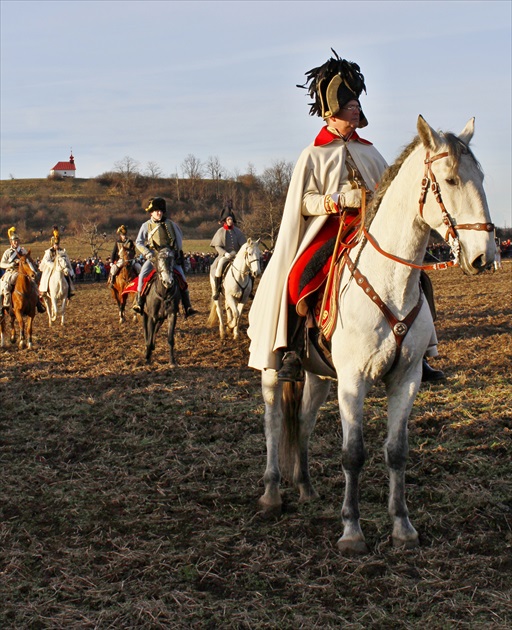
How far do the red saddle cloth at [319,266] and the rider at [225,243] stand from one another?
399 inches

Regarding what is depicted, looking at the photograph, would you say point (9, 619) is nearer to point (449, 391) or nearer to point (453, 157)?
point (453, 157)

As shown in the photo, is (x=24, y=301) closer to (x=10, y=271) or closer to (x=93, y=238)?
(x=10, y=271)

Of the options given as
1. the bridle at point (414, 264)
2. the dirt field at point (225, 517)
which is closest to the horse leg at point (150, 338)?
the dirt field at point (225, 517)

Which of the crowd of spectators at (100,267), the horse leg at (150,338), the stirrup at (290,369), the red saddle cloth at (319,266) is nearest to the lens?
the red saddle cloth at (319,266)

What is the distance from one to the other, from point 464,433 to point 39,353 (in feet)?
30.6

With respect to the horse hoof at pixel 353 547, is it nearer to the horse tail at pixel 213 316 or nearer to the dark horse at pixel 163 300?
the dark horse at pixel 163 300

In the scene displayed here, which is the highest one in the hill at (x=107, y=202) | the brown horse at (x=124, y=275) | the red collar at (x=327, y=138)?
the hill at (x=107, y=202)

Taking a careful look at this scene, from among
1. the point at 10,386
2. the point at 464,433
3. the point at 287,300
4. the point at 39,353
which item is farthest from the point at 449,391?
the point at 39,353

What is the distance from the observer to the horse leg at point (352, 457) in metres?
4.50

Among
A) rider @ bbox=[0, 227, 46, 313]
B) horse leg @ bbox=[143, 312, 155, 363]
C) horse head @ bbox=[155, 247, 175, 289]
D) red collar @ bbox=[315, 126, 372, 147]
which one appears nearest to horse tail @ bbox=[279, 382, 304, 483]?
red collar @ bbox=[315, 126, 372, 147]

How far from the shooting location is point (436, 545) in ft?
15.0

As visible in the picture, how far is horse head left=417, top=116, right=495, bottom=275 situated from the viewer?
3.72m

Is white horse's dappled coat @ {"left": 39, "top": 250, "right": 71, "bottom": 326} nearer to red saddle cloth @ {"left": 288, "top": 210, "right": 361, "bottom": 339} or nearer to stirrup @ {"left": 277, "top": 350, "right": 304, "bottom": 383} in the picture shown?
stirrup @ {"left": 277, "top": 350, "right": 304, "bottom": 383}

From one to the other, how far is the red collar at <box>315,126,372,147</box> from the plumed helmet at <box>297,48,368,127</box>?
0.11 meters
